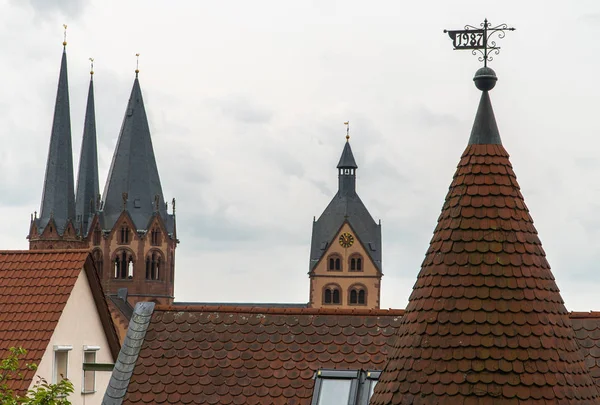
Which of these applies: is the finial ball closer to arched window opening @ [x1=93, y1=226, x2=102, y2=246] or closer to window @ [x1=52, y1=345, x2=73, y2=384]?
window @ [x1=52, y1=345, x2=73, y2=384]

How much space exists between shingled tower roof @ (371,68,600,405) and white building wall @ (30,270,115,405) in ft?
33.6

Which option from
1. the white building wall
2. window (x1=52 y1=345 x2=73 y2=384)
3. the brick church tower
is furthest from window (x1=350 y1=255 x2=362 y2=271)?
window (x1=52 y1=345 x2=73 y2=384)

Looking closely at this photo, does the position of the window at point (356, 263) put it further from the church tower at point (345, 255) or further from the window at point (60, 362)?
the window at point (60, 362)

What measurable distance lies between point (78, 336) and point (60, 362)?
58 centimetres

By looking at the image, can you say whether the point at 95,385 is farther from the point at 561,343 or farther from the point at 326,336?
the point at 561,343

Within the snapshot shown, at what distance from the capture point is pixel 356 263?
4136 inches

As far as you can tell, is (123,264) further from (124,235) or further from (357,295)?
(357,295)

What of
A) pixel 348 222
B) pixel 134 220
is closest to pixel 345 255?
pixel 348 222

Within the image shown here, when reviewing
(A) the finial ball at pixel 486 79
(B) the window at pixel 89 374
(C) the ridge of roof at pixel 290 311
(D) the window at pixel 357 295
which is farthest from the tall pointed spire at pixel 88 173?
(A) the finial ball at pixel 486 79

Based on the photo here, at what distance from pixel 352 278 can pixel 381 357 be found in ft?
299

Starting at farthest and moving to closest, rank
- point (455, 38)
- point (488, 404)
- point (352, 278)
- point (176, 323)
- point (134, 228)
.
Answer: point (352, 278) < point (134, 228) < point (176, 323) < point (455, 38) < point (488, 404)

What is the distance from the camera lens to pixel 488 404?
8133 mm

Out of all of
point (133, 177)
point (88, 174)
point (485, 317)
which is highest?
point (88, 174)

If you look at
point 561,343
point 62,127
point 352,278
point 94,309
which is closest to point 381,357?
point 561,343
